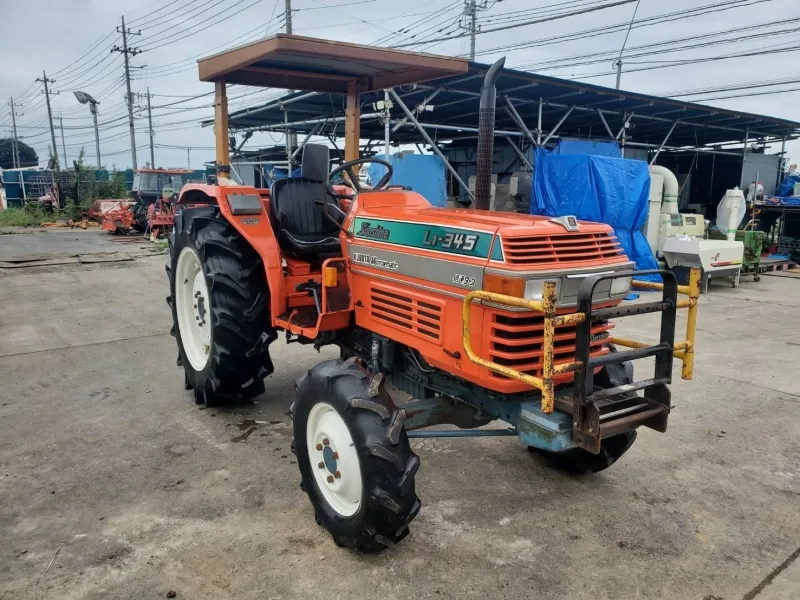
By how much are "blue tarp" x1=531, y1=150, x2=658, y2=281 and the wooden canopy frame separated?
6.49 metres

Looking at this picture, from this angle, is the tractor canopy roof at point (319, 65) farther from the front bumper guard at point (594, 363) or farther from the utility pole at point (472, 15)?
the utility pole at point (472, 15)

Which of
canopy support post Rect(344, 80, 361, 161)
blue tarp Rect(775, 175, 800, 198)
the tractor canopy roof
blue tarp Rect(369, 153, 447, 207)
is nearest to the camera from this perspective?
the tractor canopy roof

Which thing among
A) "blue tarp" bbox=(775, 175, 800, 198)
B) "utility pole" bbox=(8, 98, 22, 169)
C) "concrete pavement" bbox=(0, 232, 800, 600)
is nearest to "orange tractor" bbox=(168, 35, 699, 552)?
"concrete pavement" bbox=(0, 232, 800, 600)

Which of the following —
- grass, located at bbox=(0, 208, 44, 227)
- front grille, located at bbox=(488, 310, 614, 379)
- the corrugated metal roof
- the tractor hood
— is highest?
the corrugated metal roof

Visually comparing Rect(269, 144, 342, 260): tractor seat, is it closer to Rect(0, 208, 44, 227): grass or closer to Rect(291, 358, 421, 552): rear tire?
Rect(291, 358, 421, 552): rear tire

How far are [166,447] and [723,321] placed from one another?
262 inches

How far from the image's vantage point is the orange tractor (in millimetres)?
2385

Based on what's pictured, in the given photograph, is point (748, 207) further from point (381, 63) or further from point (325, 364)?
point (325, 364)

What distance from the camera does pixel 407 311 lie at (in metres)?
2.88

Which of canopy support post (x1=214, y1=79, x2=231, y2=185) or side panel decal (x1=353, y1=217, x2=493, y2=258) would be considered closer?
side panel decal (x1=353, y1=217, x2=493, y2=258)

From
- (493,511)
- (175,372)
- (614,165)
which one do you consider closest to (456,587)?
(493,511)

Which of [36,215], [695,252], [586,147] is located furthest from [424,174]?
[36,215]

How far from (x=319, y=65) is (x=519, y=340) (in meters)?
2.39

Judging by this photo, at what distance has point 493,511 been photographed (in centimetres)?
295
